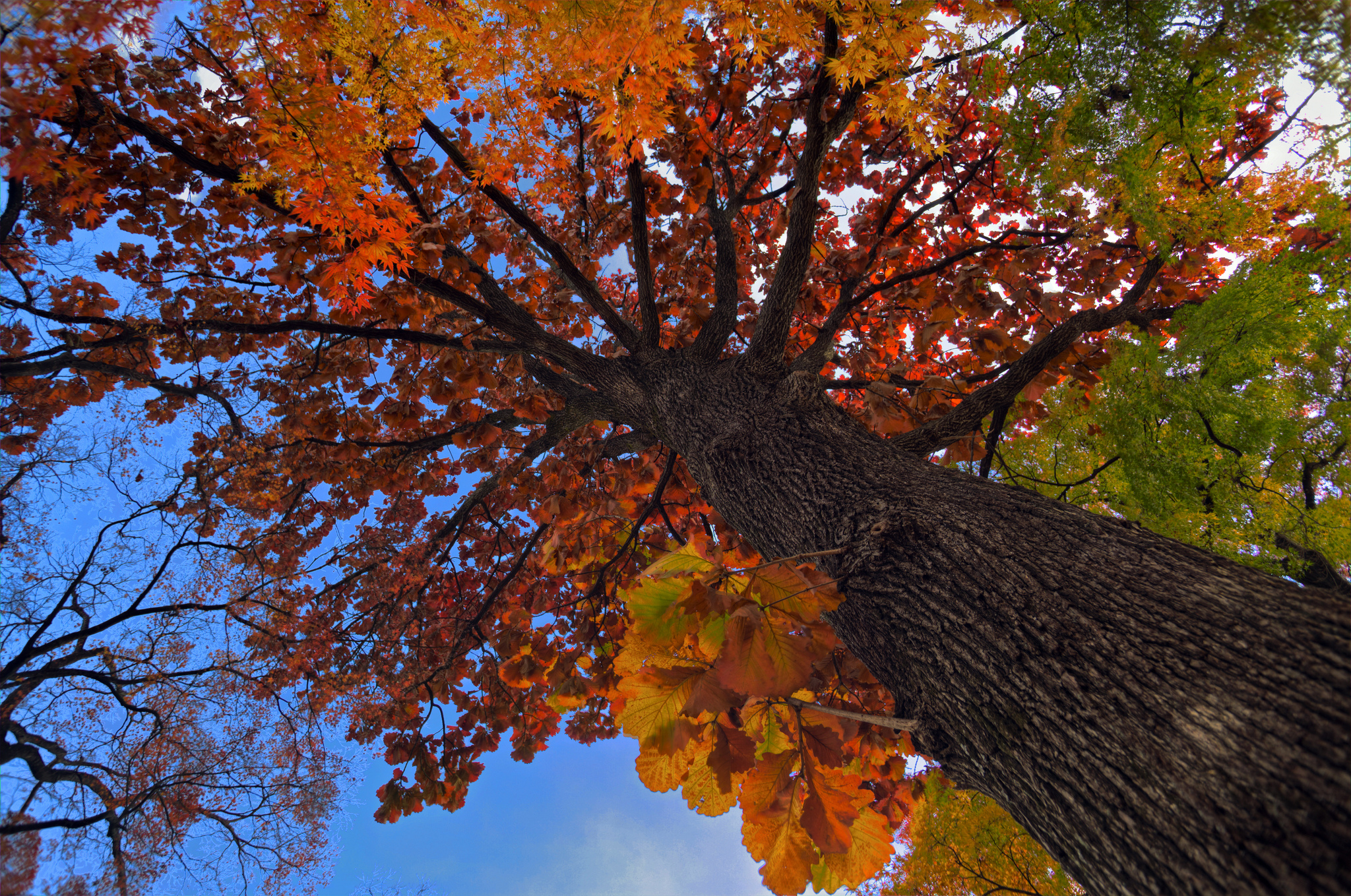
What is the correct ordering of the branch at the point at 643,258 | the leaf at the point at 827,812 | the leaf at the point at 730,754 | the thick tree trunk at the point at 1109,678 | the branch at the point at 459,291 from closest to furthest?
the thick tree trunk at the point at 1109,678 < the leaf at the point at 827,812 < the leaf at the point at 730,754 < the branch at the point at 459,291 < the branch at the point at 643,258

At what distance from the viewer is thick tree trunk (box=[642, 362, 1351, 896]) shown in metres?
0.69

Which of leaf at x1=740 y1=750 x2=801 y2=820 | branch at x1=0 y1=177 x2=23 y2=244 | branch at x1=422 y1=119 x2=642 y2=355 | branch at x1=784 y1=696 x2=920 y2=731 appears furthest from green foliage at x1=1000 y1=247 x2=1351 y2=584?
branch at x1=0 y1=177 x2=23 y2=244

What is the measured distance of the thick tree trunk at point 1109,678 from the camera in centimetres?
69

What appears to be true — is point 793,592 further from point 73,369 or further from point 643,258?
point 73,369

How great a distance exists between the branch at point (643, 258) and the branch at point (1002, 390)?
5.40ft

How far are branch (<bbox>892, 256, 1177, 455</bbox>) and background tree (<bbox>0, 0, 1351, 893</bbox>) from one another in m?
0.02

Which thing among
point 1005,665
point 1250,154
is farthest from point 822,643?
point 1250,154

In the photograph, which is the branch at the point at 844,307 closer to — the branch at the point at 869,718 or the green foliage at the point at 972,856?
the branch at the point at 869,718

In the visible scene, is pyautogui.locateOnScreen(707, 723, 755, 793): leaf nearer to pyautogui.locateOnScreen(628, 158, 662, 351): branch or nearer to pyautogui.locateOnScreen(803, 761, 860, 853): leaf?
pyautogui.locateOnScreen(803, 761, 860, 853): leaf

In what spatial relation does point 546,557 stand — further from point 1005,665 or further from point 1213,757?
point 1213,757

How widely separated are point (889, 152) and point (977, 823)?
5611 millimetres

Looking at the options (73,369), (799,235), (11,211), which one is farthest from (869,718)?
(11,211)

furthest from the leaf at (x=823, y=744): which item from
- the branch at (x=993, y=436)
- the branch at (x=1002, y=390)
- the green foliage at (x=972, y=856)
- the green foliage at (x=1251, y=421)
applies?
the green foliage at (x=972, y=856)

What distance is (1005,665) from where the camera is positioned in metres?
1.06
